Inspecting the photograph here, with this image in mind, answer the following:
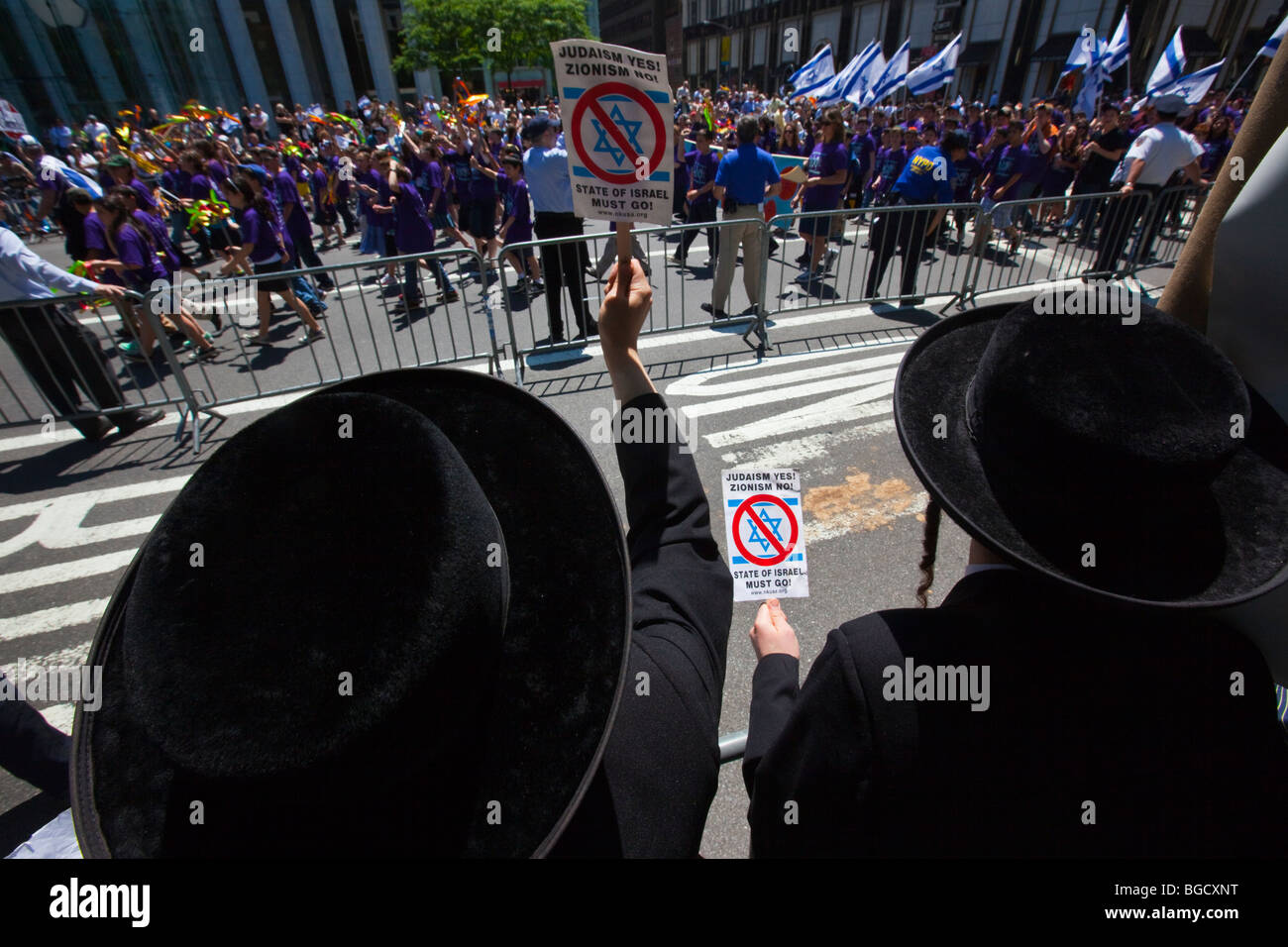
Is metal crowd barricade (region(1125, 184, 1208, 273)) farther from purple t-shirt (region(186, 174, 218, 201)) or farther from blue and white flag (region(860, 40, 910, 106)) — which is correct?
purple t-shirt (region(186, 174, 218, 201))

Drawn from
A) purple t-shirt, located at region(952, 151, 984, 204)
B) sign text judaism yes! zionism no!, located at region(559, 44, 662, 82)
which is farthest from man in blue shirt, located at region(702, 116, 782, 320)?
sign text judaism yes! zionism no!, located at region(559, 44, 662, 82)

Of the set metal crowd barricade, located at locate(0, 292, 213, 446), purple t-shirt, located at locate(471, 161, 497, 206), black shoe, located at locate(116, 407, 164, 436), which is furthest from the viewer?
purple t-shirt, located at locate(471, 161, 497, 206)

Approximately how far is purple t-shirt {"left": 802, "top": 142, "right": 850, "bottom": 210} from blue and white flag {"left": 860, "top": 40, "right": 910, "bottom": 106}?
10.8m

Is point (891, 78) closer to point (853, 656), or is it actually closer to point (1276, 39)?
point (1276, 39)

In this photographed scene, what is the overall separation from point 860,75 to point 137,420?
20.4 metres

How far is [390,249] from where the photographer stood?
9.87m

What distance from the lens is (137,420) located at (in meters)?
5.77

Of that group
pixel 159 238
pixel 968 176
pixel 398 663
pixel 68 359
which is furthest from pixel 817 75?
pixel 398 663

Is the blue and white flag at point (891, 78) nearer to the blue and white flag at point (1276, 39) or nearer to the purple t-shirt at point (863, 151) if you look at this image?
the purple t-shirt at point (863, 151)

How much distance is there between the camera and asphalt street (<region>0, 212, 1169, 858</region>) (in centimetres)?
351
